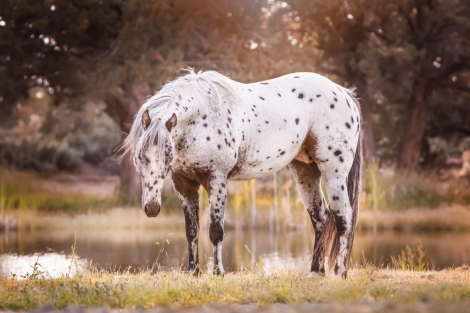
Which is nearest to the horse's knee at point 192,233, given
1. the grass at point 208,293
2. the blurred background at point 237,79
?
the grass at point 208,293

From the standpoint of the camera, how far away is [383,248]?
13.2 metres

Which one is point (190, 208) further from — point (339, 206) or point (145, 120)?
point (339, 206)

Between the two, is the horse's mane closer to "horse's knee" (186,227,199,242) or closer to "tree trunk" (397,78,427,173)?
"horse's knee" (186,227,199,242)

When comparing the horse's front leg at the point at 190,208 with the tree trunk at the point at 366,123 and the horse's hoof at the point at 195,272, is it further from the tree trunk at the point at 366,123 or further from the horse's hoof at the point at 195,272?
the tree trunk at the point at 366,123

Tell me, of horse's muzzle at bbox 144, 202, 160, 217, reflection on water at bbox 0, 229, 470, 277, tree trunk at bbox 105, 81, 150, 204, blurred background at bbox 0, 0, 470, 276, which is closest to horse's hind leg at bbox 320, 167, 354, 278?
reflection on water at bbox 0, 229, 470, 277


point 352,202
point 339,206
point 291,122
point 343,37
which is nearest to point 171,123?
point 291,122

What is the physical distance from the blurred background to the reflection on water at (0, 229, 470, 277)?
2.0 inches

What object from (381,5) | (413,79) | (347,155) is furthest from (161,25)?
(347,155)

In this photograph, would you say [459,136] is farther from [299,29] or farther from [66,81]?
[66,81]

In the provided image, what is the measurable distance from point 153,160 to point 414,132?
17.2m

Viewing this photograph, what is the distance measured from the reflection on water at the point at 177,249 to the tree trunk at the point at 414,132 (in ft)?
22.8

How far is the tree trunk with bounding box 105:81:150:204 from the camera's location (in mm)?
18656

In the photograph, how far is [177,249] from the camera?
13.2 m

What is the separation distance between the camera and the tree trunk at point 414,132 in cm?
2230
